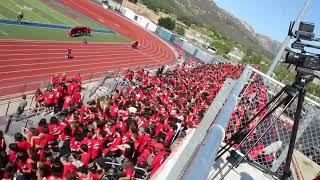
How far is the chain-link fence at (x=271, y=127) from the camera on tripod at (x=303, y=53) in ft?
5.04

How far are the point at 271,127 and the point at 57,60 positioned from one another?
22178mm

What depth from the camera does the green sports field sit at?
94.0 feet

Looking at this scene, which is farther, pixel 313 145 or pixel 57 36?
pixel 57 36

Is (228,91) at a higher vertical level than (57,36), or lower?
higher

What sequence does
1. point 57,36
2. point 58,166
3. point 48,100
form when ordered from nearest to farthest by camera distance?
point 58,166 → point 48,100 → point 57,36

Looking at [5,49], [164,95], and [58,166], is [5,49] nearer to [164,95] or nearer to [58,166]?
[164,95]

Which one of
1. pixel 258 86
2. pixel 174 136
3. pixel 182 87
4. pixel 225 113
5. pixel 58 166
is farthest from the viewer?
pixel 182 87

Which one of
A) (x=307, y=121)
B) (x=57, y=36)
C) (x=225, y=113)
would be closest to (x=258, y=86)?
(x=307, y=121)

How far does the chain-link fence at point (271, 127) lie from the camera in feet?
17.7

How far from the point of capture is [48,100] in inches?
545

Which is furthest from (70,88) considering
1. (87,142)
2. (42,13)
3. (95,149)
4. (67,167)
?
(42,13)

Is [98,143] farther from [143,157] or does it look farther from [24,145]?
[24,145]

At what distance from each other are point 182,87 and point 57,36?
17214 millimetres

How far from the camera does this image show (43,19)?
37.3 m
